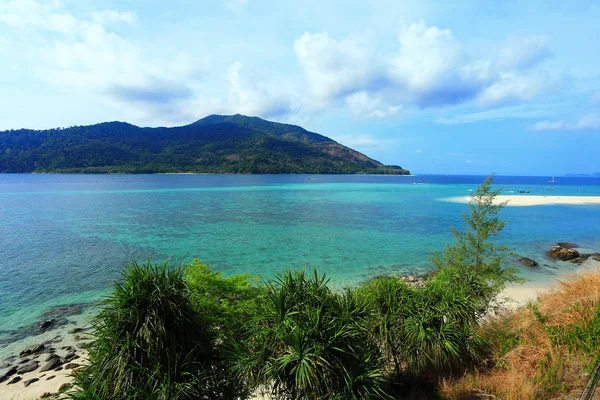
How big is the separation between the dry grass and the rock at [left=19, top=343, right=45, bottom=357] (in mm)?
20518

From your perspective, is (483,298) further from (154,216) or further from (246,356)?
(154,216)

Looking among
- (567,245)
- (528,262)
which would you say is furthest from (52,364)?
(567,245)

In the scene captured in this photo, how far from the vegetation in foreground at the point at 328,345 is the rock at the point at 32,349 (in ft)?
40.4

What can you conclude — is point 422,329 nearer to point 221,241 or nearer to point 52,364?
point 52,364

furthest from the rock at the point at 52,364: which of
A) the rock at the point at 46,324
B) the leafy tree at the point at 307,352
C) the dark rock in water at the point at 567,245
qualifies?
the dark rock in water at the point at 567,245

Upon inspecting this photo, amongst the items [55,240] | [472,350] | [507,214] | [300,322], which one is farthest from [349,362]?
[507,214]

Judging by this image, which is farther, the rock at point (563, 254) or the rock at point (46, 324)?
the rock at point (563, 254)

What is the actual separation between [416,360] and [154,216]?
60.3 meters

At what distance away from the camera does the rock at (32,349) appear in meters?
15.9

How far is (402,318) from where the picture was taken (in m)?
10.4

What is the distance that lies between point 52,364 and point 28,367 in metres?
1.08

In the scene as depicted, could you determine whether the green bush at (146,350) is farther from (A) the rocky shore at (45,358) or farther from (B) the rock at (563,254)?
(B) the rock at (563,254)

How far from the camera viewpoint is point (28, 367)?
48.3ft

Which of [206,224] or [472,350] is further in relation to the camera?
[206,224]
